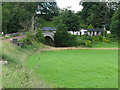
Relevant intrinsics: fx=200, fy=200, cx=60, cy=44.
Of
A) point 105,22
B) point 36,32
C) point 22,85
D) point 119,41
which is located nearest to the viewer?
point 22,85

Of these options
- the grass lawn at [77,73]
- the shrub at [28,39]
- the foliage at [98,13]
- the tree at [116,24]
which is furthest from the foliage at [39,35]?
the foliage at [98,13]

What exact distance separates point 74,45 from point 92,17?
17.8 ft

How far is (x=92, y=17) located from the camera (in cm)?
1844

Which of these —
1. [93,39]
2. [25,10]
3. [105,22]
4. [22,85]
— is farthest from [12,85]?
[105,22]

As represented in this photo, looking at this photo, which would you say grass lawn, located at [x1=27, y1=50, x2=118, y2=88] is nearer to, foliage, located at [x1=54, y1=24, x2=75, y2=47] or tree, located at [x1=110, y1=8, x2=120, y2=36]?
foliage, located at [x1=54, y1=24, x2=75, y2=47]

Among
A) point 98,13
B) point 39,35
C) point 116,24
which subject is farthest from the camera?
point 98,13

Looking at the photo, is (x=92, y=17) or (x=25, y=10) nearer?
(x=25, y=10)

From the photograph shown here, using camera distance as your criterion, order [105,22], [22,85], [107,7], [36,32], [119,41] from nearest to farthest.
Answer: [22,85], [36,32], [119,41], [107,7], [105,22]

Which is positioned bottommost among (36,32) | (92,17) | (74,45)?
(74,45)

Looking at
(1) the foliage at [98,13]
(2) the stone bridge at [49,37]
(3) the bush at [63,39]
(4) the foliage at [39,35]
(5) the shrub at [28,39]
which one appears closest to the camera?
(4) the foliage at [39,35]

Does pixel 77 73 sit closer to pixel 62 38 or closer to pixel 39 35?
pixel 39 35

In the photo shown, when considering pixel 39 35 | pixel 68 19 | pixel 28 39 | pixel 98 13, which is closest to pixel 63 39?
pixel 68 19

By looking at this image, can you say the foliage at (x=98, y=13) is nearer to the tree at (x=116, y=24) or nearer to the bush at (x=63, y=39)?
the tree at (x=116, y=24)

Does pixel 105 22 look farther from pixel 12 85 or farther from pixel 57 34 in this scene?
pixel 12 85
